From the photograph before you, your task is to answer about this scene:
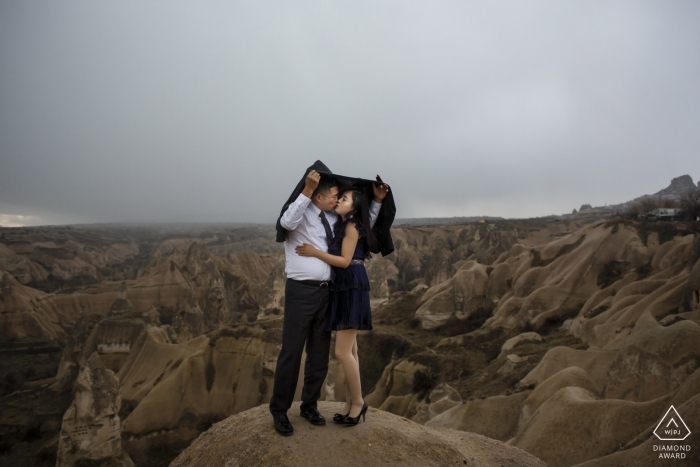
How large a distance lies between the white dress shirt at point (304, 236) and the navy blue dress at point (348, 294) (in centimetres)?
10

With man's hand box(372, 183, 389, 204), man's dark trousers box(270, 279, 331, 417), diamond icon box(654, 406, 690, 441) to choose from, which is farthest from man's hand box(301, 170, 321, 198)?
diamond icon box(654, 406, 690, 441)

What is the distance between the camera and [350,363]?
3.80m

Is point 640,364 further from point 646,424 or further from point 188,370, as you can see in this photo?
point 188,370

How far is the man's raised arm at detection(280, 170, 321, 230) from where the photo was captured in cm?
352

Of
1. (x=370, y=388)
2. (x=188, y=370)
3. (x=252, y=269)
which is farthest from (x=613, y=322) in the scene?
(x=252, y=269)

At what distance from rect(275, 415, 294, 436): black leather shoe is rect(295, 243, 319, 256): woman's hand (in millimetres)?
1429

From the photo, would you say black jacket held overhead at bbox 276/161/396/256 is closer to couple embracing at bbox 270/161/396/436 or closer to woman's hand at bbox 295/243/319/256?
couple embracing at bbox 270/161/396/436

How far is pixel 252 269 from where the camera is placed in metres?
51.8

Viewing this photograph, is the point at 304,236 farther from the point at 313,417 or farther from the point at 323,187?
the point at 313,417

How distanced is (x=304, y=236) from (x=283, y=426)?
161 cm

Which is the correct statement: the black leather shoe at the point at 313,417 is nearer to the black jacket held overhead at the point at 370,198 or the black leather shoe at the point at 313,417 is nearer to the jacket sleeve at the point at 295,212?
the black jacket held overhead at the point at 370,198

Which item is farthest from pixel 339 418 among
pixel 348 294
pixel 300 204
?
pixel 300 204

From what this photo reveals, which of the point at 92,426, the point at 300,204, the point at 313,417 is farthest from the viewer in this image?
the point at 92,426

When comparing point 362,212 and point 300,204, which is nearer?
point 300,204
